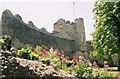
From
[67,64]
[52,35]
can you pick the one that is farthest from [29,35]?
[67,64]

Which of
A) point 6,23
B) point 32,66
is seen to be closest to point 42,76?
point 32,66

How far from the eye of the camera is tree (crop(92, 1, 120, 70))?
37.4 feet

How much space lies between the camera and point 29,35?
28.8 ft

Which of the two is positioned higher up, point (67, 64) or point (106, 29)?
point (106, 29)

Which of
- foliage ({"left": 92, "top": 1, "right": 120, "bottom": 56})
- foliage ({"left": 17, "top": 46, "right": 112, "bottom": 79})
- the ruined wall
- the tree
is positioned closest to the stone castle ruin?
the ruined wall

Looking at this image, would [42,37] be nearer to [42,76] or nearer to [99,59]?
[99,59]

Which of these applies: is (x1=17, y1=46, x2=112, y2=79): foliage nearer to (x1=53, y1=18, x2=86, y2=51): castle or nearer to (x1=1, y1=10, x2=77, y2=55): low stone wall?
(x1=1, y1=10, x2=77, y2=55): low stone wall

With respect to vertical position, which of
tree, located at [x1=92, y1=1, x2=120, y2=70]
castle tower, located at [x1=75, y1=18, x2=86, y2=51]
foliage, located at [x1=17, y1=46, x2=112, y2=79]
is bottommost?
foliage, located at [x1=17, y1=46, x2=112, y2=79]

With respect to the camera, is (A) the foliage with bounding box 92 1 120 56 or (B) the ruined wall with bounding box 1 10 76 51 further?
(A) the foliage with bounding box 92 1 120 56

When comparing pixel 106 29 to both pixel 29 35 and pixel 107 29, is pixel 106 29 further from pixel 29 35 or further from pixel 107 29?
pixel 29 35

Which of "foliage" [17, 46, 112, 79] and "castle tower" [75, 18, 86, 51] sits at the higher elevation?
"castle tower" [75, 18, 86, 51]

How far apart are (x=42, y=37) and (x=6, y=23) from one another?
219cm

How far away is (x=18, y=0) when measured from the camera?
182 inches

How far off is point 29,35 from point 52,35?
41.5 inches
